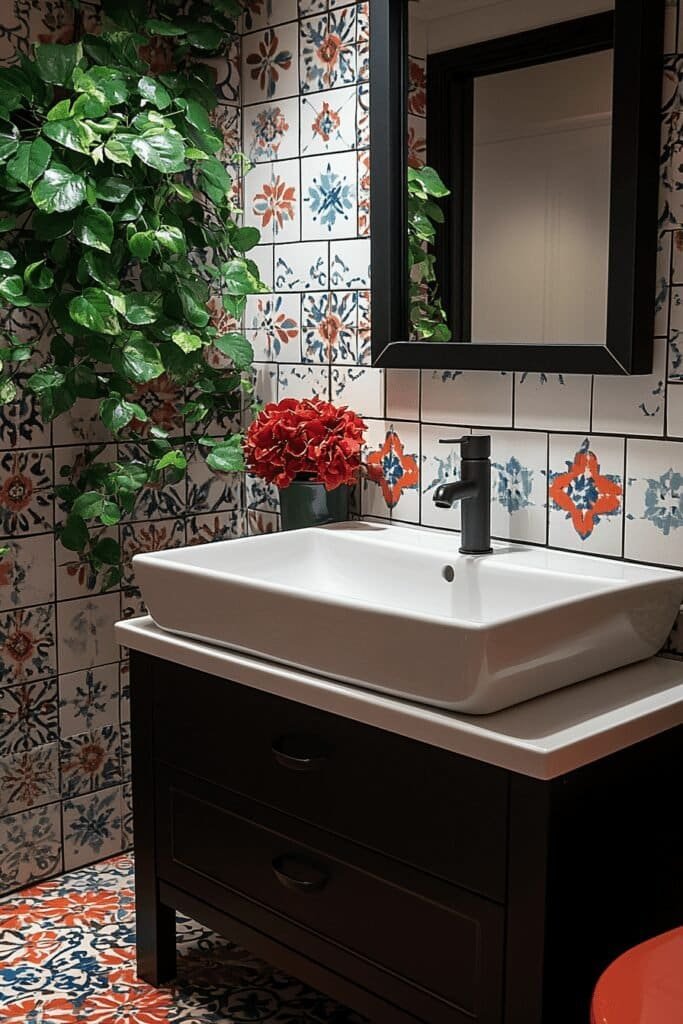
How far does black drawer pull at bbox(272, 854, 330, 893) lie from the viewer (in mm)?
1740

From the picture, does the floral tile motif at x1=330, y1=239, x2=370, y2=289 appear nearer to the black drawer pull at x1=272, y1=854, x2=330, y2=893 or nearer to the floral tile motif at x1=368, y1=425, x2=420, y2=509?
the floral tile motif at x1=368, y1=425, x2=420, y2=509

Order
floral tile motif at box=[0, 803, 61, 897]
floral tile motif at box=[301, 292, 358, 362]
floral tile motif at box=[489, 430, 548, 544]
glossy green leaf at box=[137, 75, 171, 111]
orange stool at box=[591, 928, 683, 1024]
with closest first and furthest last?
1. orange stool at box=[591, 928, 683, 1024]
2. floral tile motif at box=[489, 430, 548, 544]
3. glossy green leaf at box=[137, 75, 171, 111]
4. floral tile motif at box=[301, 292, 358, 362]
5. floral tile motif at box=[0, 803, 61, 897]

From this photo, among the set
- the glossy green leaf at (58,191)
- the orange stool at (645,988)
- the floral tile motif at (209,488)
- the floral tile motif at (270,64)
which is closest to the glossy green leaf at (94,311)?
the glossy green leaf at (58,191)

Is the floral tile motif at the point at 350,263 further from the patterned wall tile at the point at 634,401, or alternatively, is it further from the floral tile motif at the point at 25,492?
the floral tile motif at the point at 25,492

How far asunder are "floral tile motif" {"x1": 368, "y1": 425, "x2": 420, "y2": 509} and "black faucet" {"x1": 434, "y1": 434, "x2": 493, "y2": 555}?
28cm

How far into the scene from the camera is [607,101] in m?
1.76

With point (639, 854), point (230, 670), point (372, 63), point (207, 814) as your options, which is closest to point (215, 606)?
point (230, 670)

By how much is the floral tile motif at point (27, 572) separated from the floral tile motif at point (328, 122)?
3.21 feet

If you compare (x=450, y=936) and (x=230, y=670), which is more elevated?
(x=230, y=670)

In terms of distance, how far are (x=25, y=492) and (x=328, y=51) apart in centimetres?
107

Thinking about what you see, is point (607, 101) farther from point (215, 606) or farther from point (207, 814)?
point (207, 814)

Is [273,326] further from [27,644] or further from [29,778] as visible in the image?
[29,778]

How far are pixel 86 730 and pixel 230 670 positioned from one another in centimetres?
82

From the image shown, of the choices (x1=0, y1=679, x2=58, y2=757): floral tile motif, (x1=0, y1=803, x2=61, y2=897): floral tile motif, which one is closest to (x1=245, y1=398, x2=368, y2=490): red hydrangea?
(x1=0, y1=679, x2=58, y2=757): floral tile motif
